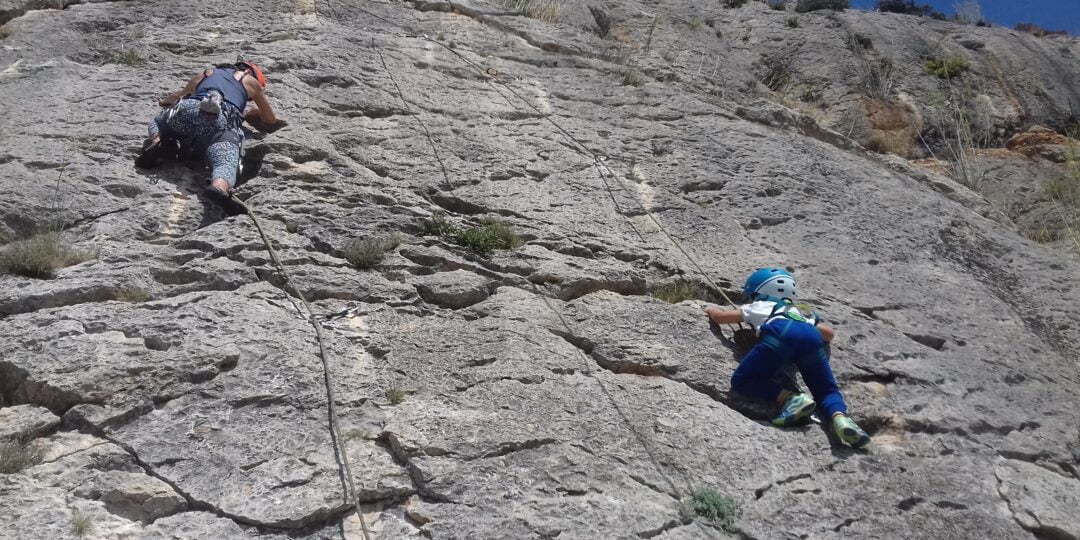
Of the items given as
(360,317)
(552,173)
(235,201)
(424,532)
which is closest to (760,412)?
(424,532)

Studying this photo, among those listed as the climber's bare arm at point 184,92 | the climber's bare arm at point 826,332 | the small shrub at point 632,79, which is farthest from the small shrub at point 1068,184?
the climber's bare arm at point 184,92

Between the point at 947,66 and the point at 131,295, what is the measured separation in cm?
1129

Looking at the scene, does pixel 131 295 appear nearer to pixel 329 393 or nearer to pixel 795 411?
pixel 329 393

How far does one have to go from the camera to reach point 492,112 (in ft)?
24.7

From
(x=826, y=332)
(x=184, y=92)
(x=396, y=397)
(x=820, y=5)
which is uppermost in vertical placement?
(x=820, y=5)

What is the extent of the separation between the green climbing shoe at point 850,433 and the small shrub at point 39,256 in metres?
4.54

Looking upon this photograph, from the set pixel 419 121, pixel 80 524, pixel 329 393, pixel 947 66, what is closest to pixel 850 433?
pixel 329 393

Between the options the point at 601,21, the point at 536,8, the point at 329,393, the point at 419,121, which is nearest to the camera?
the point at 329,393

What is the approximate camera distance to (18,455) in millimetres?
3523

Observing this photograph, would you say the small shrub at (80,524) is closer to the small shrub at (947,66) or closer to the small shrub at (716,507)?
the small shrub at (716,507)

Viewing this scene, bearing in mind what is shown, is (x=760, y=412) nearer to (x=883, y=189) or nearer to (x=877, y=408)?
(x=877, y=408)

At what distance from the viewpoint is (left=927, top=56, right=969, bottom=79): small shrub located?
11383 mm

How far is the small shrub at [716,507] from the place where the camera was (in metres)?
3.77

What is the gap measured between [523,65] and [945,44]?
24.7 feet
